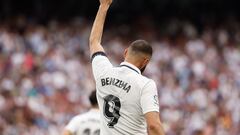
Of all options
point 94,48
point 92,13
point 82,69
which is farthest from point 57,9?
point 94,48

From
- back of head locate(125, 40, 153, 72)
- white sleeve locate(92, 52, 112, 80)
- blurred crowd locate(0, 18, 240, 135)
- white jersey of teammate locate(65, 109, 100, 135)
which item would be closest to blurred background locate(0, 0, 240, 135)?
blurred crowd locate(0, 18, 240, 135)

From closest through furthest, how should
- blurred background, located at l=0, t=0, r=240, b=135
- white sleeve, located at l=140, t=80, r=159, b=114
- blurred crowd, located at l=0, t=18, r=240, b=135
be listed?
white sleeve, located at l=140, t=80, r=159, b=114 → blurred crowd, located at l=0, t=18, r=240, b=135 → blurred background, located at l=0, t=0, r=240, b=135

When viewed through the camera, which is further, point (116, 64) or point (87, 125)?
point (116, 64)

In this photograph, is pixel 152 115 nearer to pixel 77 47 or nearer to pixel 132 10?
pixel 77 47

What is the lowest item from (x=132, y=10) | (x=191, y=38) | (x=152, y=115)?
(x=152, y=115)

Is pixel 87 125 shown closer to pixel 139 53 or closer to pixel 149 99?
pixel 139 53

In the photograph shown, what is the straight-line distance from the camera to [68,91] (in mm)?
20062

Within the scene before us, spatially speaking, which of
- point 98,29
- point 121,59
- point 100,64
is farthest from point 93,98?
point 121,59

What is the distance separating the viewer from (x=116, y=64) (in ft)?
72.1

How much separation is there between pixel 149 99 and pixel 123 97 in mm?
312

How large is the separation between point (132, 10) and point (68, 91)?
7.78m

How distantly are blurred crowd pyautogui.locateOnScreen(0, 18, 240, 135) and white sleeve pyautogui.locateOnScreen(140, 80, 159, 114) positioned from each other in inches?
383

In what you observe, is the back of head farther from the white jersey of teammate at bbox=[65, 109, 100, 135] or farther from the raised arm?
the white jersey of teammate at bbox=[65, 109, 100, 135]

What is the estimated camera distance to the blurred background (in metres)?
18.9
